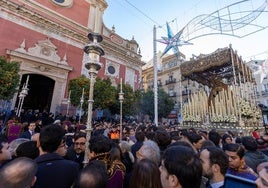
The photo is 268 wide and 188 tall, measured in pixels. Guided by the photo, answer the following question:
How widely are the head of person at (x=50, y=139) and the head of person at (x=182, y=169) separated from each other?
1.33 m

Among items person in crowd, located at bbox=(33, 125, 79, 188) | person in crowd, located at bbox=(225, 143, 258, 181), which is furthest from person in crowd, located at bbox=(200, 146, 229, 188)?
person in crowd, located at bbox=(33, 125, 79, 188)

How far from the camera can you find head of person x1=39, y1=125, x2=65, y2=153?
2.02 meters

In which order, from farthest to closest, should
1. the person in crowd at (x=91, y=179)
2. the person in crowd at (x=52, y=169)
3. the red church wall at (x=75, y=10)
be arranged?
the red church wall at (x=75, y=10) < the person in crowd at (x=52, y=169) < the person in crowd at (x=91, y=179)

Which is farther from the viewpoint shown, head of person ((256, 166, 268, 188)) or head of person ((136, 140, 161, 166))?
head of person ((136, 140, 161, 166))

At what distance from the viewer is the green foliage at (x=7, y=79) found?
35.3ft

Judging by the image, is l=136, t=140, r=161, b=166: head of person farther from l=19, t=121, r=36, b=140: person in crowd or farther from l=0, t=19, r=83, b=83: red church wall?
l=0, t=19, r=83, b=83: red church wall

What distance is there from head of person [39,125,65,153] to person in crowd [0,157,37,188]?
0.57 metres

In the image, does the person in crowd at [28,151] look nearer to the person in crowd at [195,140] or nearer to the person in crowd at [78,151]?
the person in crowd at [78,151]

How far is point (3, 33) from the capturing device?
13914 mm

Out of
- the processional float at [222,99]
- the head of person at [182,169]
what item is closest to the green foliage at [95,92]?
the processional float at [222,99]

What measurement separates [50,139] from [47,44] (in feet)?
55.0

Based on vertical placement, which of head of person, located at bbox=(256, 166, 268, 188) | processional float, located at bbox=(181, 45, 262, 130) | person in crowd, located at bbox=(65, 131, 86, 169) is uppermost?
processional float, located at bbox=(181, 45, 262, 130)

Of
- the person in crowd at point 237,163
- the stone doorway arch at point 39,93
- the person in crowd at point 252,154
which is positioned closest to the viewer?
the person in crowd at point 237,163

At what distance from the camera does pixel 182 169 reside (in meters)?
1.39
